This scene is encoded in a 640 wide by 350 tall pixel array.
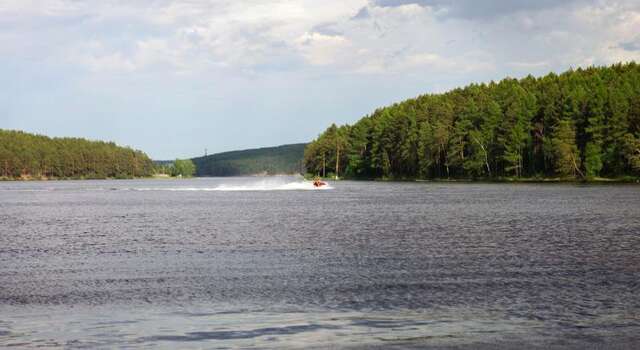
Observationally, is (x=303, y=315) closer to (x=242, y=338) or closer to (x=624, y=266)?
(x=242, y=338)

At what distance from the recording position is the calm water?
1675 centimetres

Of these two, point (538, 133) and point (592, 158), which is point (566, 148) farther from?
point (538, 133)

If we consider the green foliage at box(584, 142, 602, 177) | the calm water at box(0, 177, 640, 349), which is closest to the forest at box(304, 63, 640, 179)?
the green foliage at box(584, 142, 602, 177)

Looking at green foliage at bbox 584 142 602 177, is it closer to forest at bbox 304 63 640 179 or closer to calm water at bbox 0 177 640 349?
forest at bbox 304 63 640 179

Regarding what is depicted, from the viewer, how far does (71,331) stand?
17.3m

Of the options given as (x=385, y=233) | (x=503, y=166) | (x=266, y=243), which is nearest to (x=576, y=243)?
(x=385, y=233)

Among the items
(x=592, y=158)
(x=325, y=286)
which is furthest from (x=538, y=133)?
(x=325, y=286)

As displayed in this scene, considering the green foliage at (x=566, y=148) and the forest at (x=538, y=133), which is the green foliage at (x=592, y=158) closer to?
the forest at (x=538, y=133)

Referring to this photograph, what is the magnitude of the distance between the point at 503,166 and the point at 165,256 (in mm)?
144634

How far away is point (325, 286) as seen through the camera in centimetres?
2394

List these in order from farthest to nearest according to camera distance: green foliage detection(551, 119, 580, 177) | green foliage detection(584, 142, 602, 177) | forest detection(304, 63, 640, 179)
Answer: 1. forest detection(304, 63, 640, 179)
2. green foliage detection(584, 142, 602, 177)
3. green foliage detection(551, 119, 580, 177)

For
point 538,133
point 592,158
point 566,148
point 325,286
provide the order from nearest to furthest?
point 325,286 → point 566,148 → point 592,158 → point 538,133

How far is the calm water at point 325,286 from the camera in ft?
55.0

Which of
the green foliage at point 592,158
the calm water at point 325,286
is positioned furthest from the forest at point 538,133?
the calm water at point 325,286
